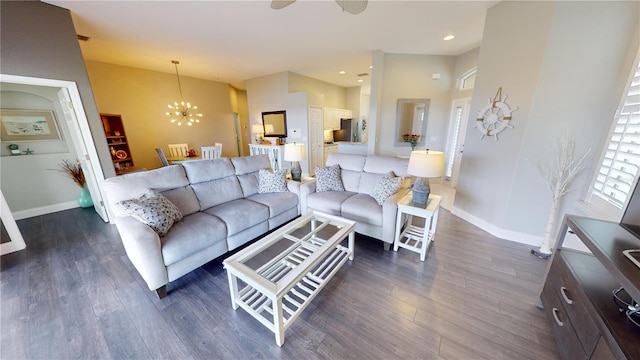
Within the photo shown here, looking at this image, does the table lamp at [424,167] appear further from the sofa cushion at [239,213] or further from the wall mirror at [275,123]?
the wall mirror at [275,123]

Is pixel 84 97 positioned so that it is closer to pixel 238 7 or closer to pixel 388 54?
pixel 238 7

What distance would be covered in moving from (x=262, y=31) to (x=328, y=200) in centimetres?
276

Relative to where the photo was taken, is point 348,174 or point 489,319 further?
point 348,174

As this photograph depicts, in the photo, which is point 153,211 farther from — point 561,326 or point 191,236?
point 561,326

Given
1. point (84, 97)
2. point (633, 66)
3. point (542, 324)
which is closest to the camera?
point (542, 324)

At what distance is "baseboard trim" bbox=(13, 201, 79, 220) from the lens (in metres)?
3.33

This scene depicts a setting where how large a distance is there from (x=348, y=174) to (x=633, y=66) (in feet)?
9.01

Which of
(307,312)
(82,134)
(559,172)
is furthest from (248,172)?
(559,172)

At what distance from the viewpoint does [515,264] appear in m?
2.17

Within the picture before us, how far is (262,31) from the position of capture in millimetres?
3164

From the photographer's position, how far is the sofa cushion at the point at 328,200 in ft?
8.74

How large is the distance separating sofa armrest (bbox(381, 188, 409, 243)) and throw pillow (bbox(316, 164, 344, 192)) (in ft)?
2.68

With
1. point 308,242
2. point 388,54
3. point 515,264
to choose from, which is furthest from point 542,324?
point 388,54

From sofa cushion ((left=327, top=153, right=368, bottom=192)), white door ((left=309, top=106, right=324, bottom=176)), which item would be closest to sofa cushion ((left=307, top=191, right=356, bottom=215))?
sofa cushion ((left=327, top=153, right=368, bottom=192))
